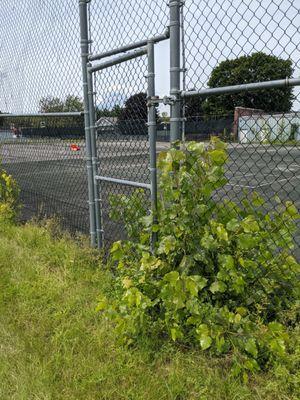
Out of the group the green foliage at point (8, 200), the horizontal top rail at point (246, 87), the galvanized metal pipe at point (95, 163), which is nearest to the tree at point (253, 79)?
the horizontal top rail at point (246, 87)

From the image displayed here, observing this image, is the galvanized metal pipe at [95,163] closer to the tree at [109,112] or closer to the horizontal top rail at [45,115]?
the tree at [109,112]

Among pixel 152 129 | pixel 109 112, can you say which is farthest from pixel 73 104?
pixel 152 129

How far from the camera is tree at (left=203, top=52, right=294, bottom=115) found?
238 centimetres

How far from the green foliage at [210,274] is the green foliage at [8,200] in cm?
317

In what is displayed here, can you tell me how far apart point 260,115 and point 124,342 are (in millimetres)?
1730

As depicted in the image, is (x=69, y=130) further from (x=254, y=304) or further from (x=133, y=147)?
(x=254, y=304)

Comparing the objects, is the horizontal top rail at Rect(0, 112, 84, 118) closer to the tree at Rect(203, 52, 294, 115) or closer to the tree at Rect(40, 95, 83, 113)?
the tree at Rect(40, 95, 83, 113)

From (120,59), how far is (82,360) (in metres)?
2.27

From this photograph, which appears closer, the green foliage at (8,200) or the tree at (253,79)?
the tree at (253,79)

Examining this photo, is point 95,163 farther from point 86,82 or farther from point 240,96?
point 240,96

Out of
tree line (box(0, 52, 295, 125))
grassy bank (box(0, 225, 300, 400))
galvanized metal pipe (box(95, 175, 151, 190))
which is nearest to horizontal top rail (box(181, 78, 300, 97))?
tree line (box(0, 52, 295, 125))

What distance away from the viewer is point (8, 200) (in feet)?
17.9

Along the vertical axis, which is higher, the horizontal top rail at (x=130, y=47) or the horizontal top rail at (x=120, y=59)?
the horizontal top rail at (x=130, y=47)

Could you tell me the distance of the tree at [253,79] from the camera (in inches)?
93.6
